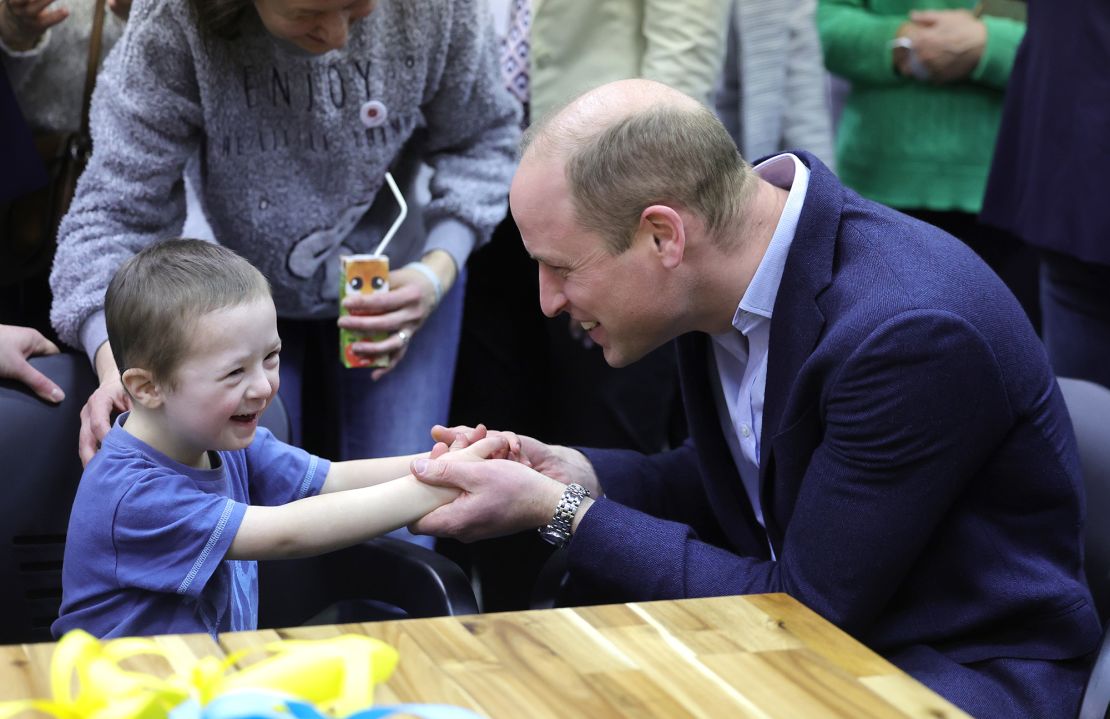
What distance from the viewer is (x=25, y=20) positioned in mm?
2588

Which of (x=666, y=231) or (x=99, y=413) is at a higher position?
(x=666, y=231)

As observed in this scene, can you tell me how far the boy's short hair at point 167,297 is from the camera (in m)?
1.76

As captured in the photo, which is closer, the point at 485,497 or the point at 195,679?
the point at 195,679

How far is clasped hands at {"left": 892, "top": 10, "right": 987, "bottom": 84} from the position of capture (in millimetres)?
3299

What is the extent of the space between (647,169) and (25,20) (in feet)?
4.60

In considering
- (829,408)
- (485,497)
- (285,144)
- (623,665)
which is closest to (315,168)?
(285,144)

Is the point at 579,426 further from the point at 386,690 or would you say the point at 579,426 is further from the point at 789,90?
the point at 386,690

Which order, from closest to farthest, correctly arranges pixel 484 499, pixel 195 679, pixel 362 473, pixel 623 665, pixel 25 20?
1. pixel 195 679
2. pixel 623 665
3. pixel 484 499
4. pixel 362 473
5. pixel 25 20

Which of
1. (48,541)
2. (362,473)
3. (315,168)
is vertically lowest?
(48,541)

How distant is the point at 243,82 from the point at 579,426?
1.33 meters

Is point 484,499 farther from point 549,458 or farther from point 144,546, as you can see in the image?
point 144,546

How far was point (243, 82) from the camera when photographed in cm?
238

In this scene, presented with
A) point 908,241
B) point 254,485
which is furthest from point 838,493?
point 254,485

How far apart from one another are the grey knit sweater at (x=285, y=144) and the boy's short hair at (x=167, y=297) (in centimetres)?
43
